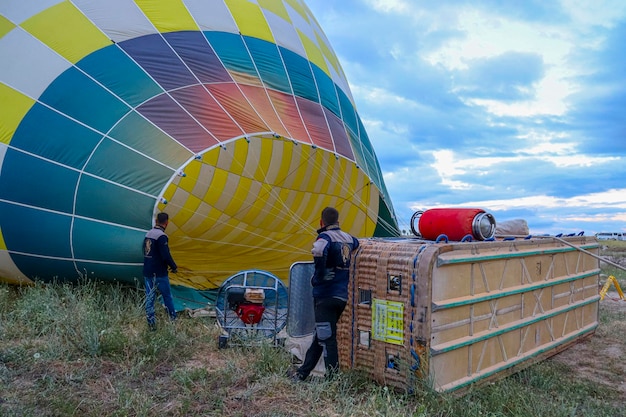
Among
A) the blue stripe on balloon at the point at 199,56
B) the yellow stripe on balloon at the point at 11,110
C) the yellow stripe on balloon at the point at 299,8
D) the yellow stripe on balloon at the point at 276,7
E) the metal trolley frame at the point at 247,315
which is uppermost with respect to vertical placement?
the yellow stripe on balloon at the point at 299,8

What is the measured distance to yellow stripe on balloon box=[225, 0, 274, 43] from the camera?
29.4ft

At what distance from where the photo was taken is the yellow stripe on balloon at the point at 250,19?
895cm

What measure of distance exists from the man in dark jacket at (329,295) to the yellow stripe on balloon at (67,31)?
4.89 m

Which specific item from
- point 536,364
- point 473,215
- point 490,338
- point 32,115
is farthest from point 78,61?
point 536,364

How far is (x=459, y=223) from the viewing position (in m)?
5.47

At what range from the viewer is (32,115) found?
7473 mm

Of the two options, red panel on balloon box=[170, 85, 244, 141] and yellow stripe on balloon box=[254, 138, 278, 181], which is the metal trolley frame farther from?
yellow stripe on balloon box=[254, 138, 278, 181]

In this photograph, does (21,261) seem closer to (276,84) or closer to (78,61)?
(78,61)

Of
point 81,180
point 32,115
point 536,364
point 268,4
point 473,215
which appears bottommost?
point 536,364

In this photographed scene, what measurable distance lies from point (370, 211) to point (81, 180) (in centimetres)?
552

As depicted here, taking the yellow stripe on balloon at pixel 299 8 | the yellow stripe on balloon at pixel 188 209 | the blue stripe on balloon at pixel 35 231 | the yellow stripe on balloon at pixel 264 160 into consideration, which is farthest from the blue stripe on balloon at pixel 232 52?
the blue stripe on balloon at pixel 35 231

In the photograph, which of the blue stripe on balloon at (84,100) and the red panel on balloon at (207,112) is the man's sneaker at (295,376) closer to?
the red panel on balloon at (207,112)

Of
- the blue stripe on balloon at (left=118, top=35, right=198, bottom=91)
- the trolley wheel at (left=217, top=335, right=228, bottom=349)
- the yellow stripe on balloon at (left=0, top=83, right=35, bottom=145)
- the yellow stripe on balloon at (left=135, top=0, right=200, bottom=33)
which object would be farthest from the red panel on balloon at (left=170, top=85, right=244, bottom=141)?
the trolley wheel at (left=217, top=335, right=228, bottom=349)

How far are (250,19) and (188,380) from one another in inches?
255
